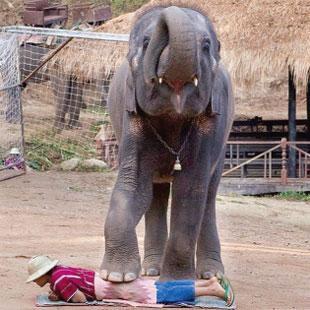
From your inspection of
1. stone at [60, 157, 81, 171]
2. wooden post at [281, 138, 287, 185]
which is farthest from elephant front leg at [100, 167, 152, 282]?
stone at [60, 157, 81, 171]

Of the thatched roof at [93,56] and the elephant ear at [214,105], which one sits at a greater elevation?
the thatched roof at [93,56]

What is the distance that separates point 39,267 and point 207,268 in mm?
1478

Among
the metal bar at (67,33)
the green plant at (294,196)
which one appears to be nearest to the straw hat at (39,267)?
the metal bar at (67,33)

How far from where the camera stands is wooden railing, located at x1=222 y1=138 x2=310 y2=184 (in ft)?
56.3

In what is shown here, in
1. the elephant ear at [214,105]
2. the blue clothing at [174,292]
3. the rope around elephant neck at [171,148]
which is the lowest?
the blue clothing at [174,292]

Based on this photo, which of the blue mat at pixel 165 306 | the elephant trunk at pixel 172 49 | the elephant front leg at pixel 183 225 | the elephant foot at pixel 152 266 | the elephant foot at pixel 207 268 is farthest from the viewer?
the elephant foot at pixel 152 266

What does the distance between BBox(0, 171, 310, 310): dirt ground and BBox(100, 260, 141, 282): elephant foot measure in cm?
48

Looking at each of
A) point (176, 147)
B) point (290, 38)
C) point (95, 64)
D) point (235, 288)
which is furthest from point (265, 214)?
point (176, 147)

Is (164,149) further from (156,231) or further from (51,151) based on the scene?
(51,151)

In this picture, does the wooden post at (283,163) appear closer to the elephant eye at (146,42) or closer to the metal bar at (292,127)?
the metal bar at (292,127)

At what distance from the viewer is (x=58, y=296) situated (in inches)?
279

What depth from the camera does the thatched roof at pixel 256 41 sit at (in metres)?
18.2

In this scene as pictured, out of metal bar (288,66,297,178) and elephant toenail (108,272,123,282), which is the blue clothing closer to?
elephant toenail (108,272,123,282)

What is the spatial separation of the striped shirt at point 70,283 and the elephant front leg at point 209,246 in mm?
1263
